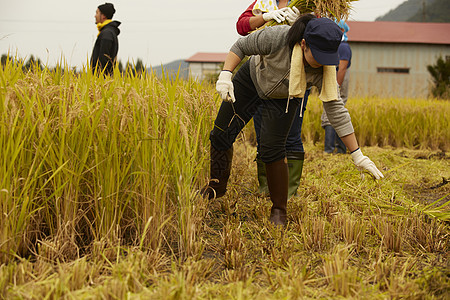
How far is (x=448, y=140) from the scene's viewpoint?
6039mm

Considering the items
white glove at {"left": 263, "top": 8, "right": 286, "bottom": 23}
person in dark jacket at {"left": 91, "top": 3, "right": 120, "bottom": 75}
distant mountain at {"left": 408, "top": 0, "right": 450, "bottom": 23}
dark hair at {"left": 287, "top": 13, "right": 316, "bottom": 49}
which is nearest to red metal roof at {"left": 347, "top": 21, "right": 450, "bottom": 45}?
person in dark jacket at {"left": 91, "top": 3, "right": 120, "bottom": 75}

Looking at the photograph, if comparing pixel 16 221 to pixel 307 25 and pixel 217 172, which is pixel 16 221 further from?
pixel 307 25

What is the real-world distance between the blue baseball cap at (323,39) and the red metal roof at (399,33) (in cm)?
2053

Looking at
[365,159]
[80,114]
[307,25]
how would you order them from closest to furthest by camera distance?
1. [80,114]
2. [307,25]
3. [365,159]

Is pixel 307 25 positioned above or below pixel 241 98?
above

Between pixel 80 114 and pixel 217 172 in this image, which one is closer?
pixel 80 114

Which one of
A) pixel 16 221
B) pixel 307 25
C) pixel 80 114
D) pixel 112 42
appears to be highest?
pixel 112 42

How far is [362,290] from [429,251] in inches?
28.8

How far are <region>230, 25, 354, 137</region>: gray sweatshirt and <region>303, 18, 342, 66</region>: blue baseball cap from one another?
178 mm

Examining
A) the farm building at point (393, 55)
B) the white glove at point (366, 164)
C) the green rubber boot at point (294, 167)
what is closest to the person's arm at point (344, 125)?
the white glove at point (366, 164)

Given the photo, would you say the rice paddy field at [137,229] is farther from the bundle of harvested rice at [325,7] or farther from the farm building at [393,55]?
the farm building at [393,55]

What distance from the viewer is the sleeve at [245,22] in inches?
109

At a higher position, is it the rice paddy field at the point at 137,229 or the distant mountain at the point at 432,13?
the distant mountain at the point at 432,13

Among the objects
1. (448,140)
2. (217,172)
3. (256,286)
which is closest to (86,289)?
(256,286)
